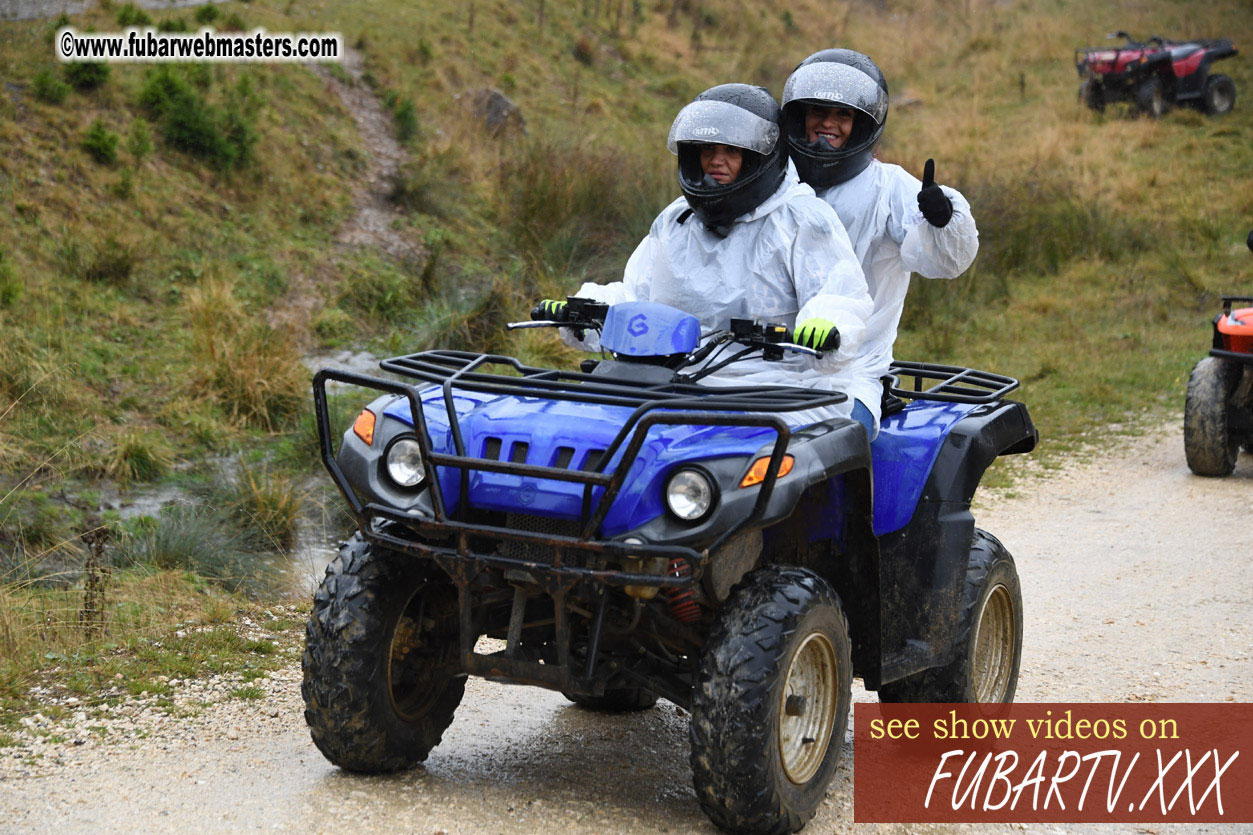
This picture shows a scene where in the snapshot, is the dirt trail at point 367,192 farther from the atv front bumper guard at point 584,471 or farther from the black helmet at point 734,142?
the atv front bumper guard at point 584,471

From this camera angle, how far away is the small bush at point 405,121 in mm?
16266

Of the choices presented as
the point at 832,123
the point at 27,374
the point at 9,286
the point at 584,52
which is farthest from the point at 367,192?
the point at 832,123

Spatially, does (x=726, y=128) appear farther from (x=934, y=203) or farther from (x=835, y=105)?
(x=934, y=203)

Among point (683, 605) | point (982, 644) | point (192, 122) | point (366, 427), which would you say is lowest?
point (982, 644)

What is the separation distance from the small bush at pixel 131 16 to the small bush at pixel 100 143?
2475 mm

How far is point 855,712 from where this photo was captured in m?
4.98

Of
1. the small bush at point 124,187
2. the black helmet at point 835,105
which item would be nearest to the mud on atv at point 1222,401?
the black helmet at point 835,105

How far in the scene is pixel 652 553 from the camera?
3314 mm

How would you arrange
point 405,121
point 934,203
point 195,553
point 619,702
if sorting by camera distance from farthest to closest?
point 405,121 < point 195,553 < point 619,702 < point 934,203

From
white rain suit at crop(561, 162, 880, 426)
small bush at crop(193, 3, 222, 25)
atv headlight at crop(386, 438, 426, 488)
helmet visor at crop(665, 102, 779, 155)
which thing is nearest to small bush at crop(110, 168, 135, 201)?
small bush at crop(193, 3, 222, 25)

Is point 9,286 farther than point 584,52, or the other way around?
point 584,52

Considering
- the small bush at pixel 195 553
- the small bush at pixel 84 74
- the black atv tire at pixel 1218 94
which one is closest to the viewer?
the small bush at pixel 195 553

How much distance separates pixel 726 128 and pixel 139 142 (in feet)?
31.9

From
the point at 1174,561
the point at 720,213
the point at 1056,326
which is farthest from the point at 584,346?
the point at 1056,326
